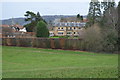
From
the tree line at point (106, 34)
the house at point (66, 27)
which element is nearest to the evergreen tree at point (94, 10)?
the tree line at point (106, 34)

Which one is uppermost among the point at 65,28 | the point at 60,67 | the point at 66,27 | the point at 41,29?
the point at 66,27

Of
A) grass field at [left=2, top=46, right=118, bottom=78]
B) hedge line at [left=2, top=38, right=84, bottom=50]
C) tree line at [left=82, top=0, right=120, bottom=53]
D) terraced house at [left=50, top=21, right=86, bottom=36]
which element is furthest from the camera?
terraced house at [left=50, top=21, right=86, bottom=36]

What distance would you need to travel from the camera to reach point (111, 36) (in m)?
39.7

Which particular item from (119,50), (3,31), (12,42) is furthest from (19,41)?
(119,50)

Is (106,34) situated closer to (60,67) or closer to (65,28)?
(60,67)

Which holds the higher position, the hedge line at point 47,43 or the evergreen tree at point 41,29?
the evergreen tree at point 41,29

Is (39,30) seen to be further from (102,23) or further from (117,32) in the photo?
(117,32)

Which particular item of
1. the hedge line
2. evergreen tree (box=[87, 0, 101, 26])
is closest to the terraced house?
evergreen tree (box=[87, 0, 101, 26])

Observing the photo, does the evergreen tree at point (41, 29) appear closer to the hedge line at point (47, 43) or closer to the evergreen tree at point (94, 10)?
the hedge line at point (47, 43)

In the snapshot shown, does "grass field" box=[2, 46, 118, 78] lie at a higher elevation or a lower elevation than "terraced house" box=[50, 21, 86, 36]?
lower

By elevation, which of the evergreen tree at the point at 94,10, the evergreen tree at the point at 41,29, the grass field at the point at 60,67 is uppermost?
the evergreen tree at the point at 94,10

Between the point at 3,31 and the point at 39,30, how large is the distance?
11582mm

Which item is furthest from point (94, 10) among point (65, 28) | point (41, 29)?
point (65, 28)

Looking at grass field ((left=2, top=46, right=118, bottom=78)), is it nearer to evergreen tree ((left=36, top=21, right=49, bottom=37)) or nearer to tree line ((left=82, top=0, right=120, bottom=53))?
tree line ((left=82, top=0, right=120, bottom=53))
